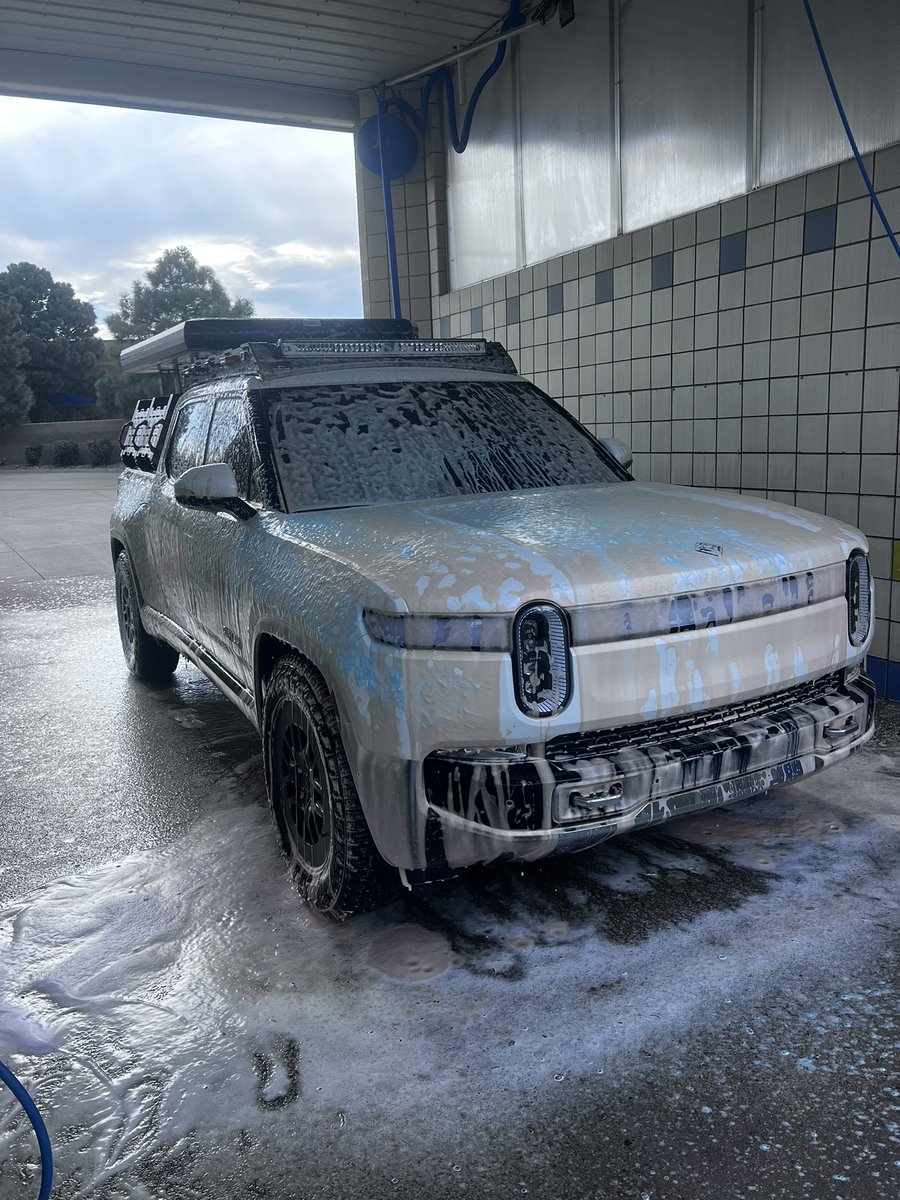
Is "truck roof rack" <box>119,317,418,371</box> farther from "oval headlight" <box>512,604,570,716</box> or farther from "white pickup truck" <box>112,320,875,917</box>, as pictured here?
"oval headlight" <box>512,604,570,716</box>

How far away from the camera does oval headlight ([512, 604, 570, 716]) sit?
2.38 metres

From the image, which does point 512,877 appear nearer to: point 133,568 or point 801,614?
point 801,614

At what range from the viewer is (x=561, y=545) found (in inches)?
104

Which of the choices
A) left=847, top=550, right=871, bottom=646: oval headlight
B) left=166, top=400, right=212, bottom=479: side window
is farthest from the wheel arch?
left=847, top=550, right=871, bottom=646: oval headlight

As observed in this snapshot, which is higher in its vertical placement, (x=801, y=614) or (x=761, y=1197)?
(x=801, y=614)

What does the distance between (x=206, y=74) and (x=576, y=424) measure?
6.44 meters

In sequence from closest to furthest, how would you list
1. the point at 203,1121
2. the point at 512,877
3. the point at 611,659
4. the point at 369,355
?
the point at 203,1121, the point at 611,659, the point at 512,877, the point at 369,355

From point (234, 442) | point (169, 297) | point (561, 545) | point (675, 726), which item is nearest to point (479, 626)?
point (561, 545)

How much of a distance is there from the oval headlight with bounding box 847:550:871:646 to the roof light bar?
1.92 meters

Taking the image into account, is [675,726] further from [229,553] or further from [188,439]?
[188,439]

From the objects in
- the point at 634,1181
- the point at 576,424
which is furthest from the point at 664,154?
the point at 634,1181

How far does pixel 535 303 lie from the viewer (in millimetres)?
7613

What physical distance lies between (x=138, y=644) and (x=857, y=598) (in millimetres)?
4035

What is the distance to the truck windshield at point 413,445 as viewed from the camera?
11.1 ft
